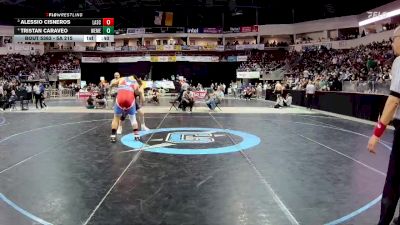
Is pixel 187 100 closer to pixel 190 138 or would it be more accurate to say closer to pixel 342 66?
pixel 190 138

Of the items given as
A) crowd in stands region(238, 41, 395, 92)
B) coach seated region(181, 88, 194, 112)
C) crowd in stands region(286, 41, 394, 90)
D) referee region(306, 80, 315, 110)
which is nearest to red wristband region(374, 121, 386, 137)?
crowd in stands region(238, 41, 395, 92)

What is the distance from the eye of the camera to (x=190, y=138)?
1005cm

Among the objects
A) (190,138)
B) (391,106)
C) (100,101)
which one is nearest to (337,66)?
(100,101)

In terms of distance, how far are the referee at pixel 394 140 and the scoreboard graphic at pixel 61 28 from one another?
18219 mm

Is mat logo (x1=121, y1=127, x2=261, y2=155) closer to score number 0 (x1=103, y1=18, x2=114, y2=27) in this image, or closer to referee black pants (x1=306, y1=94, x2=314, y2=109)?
score number 0 (x1=103, y1=18, x2=114, y2=27)

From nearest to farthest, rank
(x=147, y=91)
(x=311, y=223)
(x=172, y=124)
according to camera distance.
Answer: (x=311, y=223) → (x=172, y=124) → (x=147, y=91)

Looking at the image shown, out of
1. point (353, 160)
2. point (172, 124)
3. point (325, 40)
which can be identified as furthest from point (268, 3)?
point (353, 160)

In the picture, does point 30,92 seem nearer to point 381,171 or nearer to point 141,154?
point 141,154

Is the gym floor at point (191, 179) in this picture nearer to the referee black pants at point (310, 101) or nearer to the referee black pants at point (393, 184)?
the referee black pants at point (393, 184)

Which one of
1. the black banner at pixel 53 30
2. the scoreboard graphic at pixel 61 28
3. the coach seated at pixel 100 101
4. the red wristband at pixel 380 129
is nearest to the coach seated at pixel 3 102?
the scoreboard graphic at pixel 61 28

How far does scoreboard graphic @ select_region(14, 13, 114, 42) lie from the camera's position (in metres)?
19.7

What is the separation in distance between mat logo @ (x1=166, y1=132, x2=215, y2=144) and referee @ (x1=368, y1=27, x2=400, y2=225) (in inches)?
237

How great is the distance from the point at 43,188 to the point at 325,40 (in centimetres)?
4534

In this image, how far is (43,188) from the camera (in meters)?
5.19
